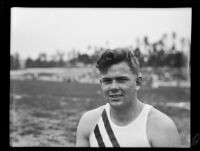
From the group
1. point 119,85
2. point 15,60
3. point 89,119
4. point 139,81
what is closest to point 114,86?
point 119,85

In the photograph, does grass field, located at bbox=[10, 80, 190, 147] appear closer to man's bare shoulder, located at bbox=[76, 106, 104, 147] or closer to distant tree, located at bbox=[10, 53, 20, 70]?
man's bare shoulder, located at bbox=[76, 106, 104, 147]

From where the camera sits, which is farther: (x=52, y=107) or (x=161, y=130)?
(x=52, y=107)

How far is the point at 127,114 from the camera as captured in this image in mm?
2865

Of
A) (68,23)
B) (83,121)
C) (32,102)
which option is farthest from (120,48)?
(32,102)

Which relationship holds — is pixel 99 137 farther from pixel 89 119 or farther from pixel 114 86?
pixel 114 86

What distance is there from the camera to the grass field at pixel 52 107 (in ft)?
9.72

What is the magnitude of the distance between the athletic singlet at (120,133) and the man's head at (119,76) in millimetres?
158

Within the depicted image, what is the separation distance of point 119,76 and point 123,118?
14.5 inches

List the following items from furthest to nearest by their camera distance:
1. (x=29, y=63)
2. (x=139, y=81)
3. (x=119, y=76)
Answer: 1. (x=29, y=63)
2. (x=139, y=81)
3. (x=119, y=76)

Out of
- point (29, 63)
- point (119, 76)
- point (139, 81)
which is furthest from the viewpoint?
point (29, 63)

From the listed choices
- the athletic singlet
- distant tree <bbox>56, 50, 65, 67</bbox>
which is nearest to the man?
the athletic singlet

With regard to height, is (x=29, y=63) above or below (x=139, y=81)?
above

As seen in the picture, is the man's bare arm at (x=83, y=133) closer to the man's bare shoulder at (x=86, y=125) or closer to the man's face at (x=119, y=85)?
the man's bare shoulder at (x=86, y=125)

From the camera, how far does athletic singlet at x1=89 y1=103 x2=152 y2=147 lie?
2809 mm
